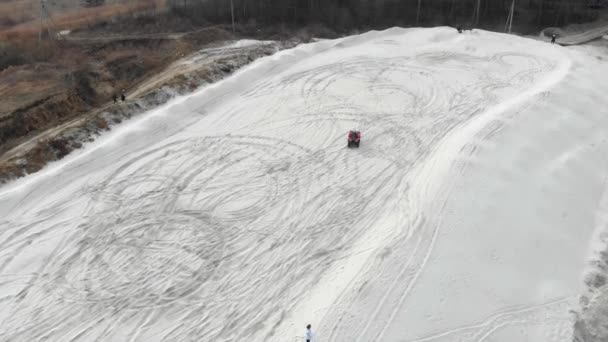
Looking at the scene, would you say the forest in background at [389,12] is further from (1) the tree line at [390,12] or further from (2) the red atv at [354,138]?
(2) the red atv at [354,138]

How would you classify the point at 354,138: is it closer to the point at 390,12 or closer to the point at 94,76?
the point at 94,76

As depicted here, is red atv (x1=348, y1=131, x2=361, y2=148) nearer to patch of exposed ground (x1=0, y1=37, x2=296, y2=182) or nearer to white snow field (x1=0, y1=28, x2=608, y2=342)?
white snow field (x1=0, y1=28, x2=608, y2=342)

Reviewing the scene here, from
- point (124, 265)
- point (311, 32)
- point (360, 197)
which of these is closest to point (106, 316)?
point (124, 265)

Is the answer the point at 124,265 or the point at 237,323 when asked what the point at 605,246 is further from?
the point at 124,265

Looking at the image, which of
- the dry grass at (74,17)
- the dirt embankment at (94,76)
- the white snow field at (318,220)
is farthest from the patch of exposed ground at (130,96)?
the dry grass at (74,17)

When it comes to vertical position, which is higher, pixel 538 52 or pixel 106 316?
pixel 538 52

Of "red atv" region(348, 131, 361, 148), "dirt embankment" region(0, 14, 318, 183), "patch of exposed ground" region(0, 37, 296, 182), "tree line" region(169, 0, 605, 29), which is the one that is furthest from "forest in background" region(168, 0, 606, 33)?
"red atv" region(348, 131, 361, 148)
